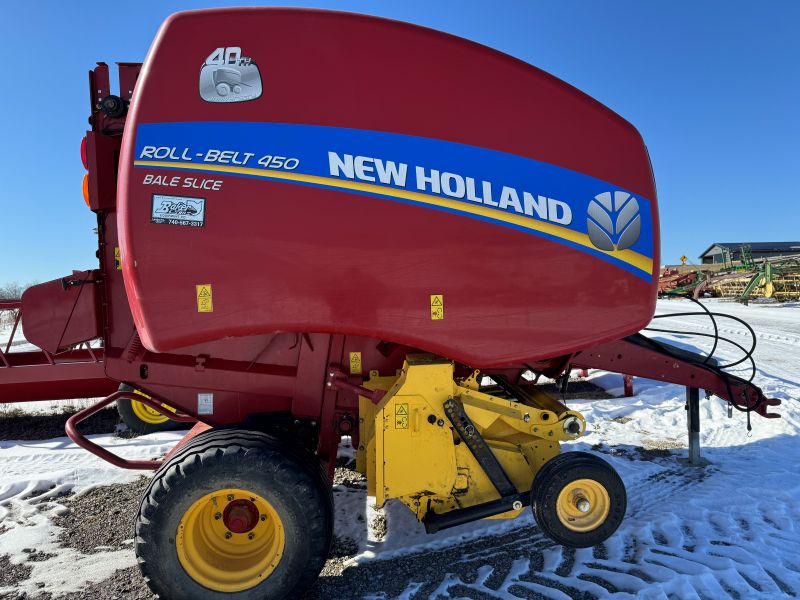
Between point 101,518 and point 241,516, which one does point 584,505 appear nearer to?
point 241,516

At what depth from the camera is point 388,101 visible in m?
2.49

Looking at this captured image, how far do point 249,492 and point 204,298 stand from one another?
3.38 feet

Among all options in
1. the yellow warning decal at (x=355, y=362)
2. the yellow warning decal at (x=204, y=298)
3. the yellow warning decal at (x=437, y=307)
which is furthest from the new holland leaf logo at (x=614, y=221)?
the yellow warning decal at (x=204, y=298)

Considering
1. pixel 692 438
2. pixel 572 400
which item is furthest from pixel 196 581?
pixel 572 400

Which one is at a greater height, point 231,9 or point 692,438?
point 231,9

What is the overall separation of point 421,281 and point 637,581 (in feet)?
6.98

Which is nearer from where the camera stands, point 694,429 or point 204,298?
point 204,298

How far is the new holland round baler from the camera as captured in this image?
2387 millimetres

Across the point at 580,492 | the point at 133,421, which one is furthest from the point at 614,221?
the point at 133,421

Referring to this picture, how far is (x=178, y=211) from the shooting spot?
2.36m

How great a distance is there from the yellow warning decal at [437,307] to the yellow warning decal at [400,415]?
55 cm

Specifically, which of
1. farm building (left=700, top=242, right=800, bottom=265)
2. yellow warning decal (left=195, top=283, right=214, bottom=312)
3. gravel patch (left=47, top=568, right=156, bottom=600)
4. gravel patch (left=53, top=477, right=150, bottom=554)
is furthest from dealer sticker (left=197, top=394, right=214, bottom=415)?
farm building (left=700, top=242, right=800, bottom=265)

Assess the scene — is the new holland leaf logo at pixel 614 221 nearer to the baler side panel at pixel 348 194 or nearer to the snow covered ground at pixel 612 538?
the baler side panel at pixel 348 194

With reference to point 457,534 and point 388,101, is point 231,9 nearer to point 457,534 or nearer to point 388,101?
point 388,101
